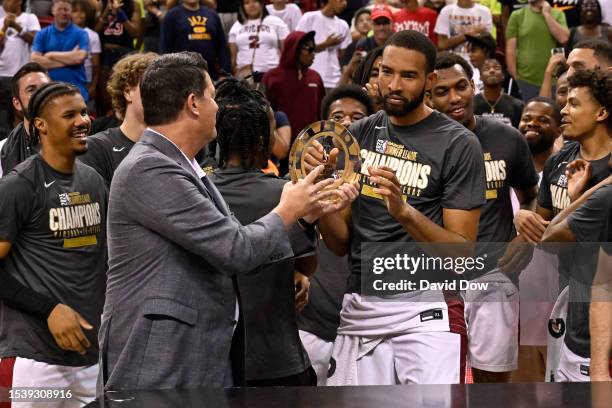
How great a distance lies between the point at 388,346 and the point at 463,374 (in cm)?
36

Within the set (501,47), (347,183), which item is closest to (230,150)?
(347,183)

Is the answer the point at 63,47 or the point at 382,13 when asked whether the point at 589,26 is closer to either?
the point at 382,13

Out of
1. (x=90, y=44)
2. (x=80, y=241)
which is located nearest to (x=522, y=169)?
(x=80, y=241)

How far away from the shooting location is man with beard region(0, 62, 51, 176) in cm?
582

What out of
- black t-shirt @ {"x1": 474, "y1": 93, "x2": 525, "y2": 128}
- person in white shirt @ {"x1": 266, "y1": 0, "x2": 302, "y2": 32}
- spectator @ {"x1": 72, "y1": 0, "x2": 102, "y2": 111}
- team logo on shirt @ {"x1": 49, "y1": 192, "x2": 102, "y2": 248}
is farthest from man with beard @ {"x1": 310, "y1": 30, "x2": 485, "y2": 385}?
person in white shirt @ {"x1": 266, "y1": 0, "x2": 302, "y2": 32}

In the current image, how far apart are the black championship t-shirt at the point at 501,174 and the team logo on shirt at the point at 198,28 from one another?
18.4 feet

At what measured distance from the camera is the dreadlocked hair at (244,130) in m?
4.13

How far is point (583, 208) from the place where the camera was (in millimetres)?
4473

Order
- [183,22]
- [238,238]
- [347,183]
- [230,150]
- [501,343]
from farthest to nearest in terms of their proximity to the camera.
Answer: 1. [183,22]
2. [501,343]
3. [230,150]
4. [347,183]
5. [238,238]

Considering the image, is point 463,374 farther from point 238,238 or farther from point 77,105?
point 77,105

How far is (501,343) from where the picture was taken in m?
5.82

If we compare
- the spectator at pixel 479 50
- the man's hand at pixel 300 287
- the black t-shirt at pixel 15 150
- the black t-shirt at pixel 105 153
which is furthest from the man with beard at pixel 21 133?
the spectator at pixel 479 50

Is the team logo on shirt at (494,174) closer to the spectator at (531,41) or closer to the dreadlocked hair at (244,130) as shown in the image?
the dreadlocked hair at (244,130)

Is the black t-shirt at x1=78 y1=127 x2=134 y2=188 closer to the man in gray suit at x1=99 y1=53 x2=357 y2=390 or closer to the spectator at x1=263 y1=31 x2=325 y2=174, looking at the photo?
the man in gray suit at x1=99 y1=53 x2=357 y2=390
